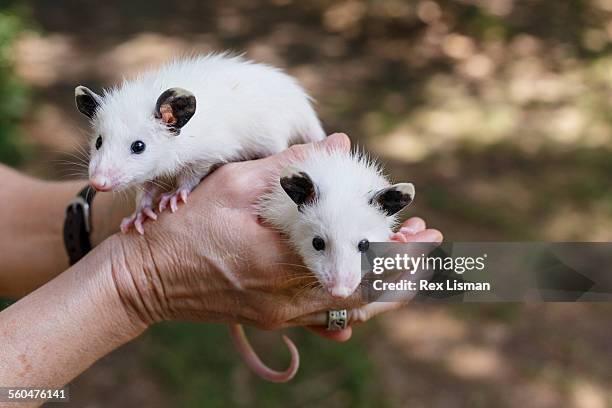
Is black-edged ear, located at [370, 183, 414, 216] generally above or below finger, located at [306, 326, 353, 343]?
above

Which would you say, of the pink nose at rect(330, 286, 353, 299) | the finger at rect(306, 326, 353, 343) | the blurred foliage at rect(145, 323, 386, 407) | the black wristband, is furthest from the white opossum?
the blurred foliage at rect(145, 323, 386, 407)

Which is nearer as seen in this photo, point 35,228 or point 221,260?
point 221,260

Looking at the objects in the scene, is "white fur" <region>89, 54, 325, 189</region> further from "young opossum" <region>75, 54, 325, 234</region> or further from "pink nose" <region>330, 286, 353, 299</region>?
"pink nose" <region>330, 286, 353, 299</region>

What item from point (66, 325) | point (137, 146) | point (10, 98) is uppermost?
point (10, 98)

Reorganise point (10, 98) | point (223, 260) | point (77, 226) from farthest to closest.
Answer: point (10, 98) → point (77, 226) → point (223, 260)

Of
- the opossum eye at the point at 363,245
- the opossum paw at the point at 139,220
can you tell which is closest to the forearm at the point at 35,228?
the opossum paw at the point at 139,220

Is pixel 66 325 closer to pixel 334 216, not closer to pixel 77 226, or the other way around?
pixel 77 226

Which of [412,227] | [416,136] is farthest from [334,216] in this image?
[416,136]
